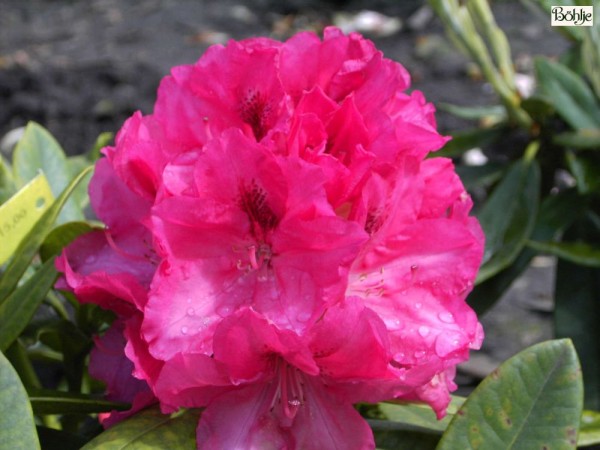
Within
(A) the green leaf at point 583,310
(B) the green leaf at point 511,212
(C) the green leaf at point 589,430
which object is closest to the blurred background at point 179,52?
(A) the green leaf at point 583,310

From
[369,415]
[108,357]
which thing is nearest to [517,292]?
[369,415]

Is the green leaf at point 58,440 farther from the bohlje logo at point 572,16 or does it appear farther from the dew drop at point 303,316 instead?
the bohlje logo at point 572,16

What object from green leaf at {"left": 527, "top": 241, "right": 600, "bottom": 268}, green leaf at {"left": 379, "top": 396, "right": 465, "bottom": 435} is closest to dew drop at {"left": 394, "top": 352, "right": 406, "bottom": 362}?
green leaf at {"left": 379, "top": 396, "right": 465, "bottom": 435}

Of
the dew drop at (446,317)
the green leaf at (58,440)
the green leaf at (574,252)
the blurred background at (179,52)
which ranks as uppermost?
the dew drop at (446,317)

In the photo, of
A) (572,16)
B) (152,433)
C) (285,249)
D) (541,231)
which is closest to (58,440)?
(152,433)

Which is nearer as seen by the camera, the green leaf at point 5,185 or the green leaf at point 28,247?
the green leaf at point 28,247

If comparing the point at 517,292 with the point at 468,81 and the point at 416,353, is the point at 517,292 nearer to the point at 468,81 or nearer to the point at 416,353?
the point at 468,81

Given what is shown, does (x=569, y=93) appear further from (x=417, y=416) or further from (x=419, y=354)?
(x=419, y=354)
